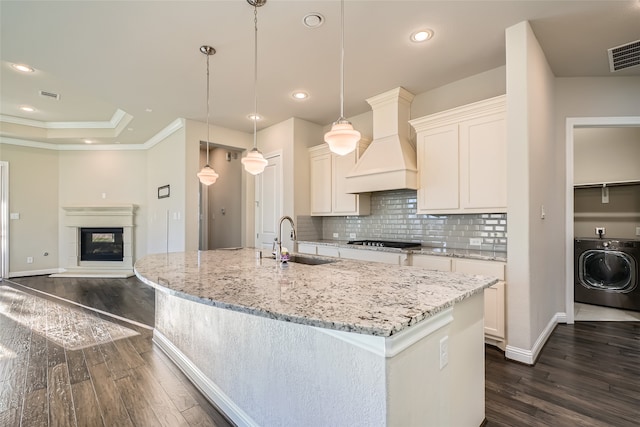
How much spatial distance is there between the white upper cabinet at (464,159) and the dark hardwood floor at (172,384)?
4.52 ft

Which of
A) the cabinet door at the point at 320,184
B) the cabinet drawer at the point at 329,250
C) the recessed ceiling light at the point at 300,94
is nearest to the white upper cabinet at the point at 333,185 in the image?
the cabinet door at the point at 320,184

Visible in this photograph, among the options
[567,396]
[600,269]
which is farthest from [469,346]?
[600,269]

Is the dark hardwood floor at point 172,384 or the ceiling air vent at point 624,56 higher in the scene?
the ceiling air vent at point 624,56

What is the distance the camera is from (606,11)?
2.24 metres

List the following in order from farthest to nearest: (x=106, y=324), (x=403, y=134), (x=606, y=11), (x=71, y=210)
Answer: (x=71, y=210)
(x=403, y=134)
(x=106, y=324)
(x=606, y=11)

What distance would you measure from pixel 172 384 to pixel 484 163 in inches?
128

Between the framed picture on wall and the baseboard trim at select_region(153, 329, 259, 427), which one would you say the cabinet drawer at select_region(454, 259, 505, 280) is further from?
the framed picture on wall

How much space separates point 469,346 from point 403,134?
9.03 feet

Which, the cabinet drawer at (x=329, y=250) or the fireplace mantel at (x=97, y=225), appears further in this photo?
the fireplace mantel at (x=97, y=225)

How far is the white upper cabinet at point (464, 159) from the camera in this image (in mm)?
2789

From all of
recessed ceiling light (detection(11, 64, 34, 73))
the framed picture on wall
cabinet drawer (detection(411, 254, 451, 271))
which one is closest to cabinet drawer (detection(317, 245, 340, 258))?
cabinet drawer (detection(411, 254, 451, 271))

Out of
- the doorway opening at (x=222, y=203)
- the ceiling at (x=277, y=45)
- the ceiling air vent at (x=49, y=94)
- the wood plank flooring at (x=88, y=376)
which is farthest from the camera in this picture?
the doorway opening at (x=222, y=203)

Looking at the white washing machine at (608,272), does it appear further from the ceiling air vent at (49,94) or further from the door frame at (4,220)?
the door frame at (4,220)

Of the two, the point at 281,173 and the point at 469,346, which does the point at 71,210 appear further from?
the point at 469,346
